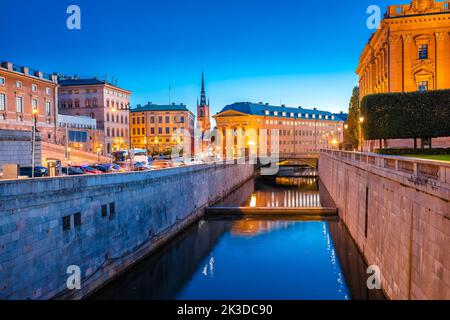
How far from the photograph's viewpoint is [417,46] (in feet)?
181

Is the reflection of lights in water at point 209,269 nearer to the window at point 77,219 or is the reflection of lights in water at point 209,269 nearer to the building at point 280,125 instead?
the window at point 77,219

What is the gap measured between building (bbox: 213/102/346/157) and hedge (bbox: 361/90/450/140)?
10066cm

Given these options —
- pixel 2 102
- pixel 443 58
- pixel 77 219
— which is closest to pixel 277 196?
pixel 443 58

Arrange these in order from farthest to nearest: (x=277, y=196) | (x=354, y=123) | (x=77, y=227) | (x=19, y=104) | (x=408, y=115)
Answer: (x=354, y=123)
(x=277, y=196)
(x=19, y=104)
(x=408, y=115)
(x=77, y=227)

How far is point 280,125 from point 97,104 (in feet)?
262

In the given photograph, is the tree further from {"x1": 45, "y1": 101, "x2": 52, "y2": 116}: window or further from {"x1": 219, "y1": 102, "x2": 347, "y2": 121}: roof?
{"x1": 219, "y1": 102, "x2": 347, "y2": 121}: roof

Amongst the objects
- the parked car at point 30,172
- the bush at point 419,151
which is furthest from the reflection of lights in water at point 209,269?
the bush at point 419,151

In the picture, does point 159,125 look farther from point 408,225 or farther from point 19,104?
point 408,225

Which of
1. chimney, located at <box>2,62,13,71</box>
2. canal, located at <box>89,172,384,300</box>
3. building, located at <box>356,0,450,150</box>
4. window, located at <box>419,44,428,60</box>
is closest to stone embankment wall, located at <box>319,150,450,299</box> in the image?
canal, located at <box>89,172,384,300</box>

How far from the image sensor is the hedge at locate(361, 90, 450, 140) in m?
40.5

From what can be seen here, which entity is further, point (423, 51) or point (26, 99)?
point (26, 99)
